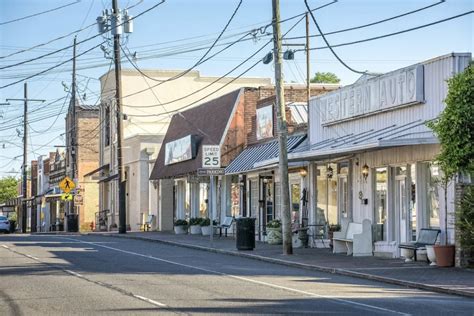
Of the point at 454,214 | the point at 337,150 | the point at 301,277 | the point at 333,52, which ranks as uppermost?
the point at 333,52

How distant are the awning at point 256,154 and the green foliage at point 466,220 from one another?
34.6ft

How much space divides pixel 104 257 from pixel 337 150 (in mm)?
7565

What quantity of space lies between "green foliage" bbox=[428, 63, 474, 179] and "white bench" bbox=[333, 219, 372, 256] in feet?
17.2

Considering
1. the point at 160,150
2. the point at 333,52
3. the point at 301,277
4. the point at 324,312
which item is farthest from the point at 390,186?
the point at 160,150

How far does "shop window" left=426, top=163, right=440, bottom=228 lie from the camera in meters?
23.5

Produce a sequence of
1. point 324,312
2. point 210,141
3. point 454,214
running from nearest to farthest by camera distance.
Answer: point 324,312 < point 454,214 < point 210,141

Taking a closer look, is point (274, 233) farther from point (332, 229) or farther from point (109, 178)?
point (109, 178)

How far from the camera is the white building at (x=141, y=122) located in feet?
172

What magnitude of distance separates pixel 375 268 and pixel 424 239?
2.15 metres

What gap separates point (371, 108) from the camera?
26547 millimetres

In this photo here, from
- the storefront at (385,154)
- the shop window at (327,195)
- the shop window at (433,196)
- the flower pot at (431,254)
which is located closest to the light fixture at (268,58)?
the storefront at (385,154)

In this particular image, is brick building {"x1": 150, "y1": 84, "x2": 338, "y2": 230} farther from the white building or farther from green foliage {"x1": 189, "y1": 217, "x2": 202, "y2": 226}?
the white building

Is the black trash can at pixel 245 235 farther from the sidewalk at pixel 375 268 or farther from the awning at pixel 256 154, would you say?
the awning at pixel 256 154

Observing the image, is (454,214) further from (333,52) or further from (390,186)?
(333,52)
